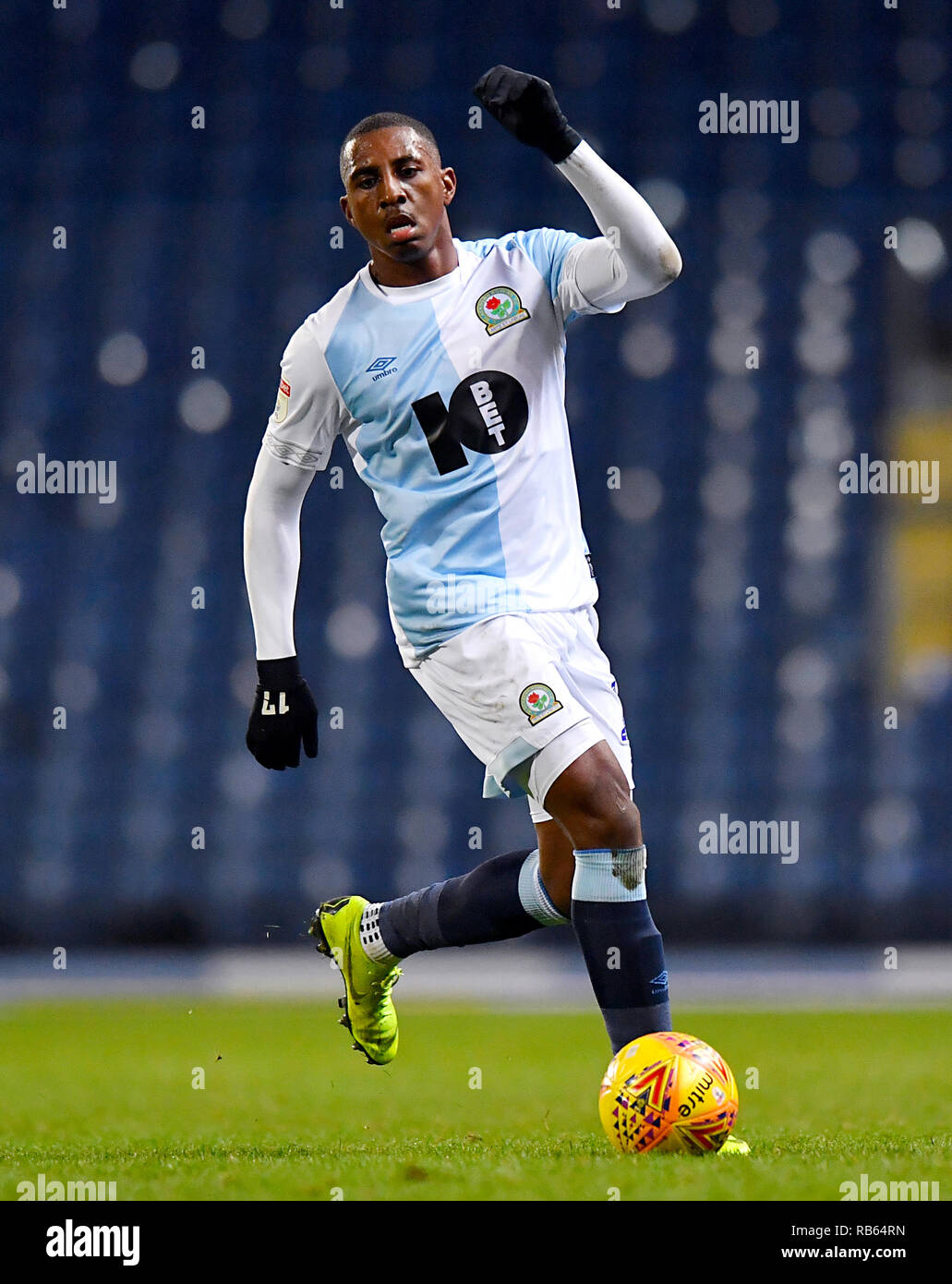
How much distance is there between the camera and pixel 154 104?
537 inches

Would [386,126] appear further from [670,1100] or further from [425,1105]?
[425,1105]

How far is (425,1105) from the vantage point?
4.76 m

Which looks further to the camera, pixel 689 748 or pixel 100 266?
pixel 100 266

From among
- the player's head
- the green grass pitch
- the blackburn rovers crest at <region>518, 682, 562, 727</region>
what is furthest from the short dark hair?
the green grass pitch

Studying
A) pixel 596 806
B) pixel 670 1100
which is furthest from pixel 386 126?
pixel 670 1100

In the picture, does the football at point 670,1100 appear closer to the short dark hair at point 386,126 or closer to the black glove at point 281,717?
the black glove at point 281,717

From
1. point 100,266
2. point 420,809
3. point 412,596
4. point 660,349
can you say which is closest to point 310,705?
point 412,596

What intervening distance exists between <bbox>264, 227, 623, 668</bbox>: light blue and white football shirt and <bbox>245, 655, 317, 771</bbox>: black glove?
12.7 inches

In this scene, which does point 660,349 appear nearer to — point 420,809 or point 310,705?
point 420,809

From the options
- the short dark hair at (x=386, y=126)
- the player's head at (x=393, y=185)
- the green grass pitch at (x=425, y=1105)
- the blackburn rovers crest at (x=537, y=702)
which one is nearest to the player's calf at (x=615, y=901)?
the blackburn rovers crest at (x=537, y=702)

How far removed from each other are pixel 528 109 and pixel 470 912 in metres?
1.96

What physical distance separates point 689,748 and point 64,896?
4.77 meters

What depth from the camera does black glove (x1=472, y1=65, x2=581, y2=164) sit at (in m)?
3.34

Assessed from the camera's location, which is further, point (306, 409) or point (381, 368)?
point (306, 409)
